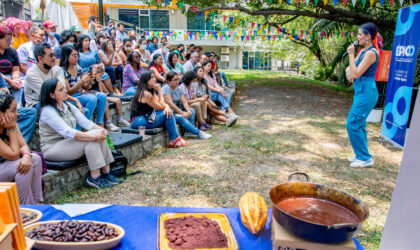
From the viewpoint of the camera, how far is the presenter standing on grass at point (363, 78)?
3.68 metres

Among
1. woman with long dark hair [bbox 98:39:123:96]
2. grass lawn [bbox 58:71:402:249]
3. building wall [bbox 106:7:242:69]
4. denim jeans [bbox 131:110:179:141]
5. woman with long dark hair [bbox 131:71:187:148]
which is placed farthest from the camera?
building wall [bbox 106:7:242:69]

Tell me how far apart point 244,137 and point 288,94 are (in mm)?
5918

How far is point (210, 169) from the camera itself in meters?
4.09

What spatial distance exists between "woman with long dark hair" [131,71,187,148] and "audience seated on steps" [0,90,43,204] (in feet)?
7.52

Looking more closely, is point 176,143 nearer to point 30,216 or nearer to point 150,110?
point 150,110

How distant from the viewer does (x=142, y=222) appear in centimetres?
172

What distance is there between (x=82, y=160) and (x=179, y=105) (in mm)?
2818

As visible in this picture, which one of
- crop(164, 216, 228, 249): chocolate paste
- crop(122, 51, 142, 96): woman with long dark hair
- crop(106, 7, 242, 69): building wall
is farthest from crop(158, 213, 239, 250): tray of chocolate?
crop(106, 7, 242, 69): building wall

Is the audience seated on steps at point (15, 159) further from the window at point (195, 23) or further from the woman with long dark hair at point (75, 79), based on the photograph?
the window at point (195, 23)

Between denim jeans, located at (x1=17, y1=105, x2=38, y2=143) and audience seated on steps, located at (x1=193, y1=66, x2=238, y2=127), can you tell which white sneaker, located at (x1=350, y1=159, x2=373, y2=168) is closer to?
audience seated on steps, located at (x1=193, y1=66, x2=238, y2=127)

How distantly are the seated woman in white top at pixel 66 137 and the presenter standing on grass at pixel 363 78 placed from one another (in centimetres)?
318

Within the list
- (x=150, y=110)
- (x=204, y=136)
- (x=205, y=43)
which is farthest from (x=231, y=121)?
(x=205, y=43)

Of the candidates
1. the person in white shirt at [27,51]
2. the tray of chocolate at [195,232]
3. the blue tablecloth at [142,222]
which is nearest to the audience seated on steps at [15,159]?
the blue tablecloth at [142,222]

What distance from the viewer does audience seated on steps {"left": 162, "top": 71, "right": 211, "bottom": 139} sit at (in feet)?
18.1
